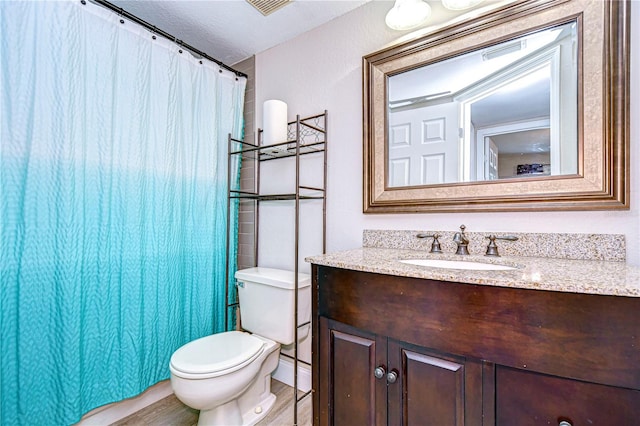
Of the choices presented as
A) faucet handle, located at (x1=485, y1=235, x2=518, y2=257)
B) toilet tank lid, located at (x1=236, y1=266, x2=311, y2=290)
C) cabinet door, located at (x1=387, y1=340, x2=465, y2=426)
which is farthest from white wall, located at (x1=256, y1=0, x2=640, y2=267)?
cabinet door, located at (x1=387, y1=340, x2=465, y2=426)

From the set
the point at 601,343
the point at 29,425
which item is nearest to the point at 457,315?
the point at 601,343

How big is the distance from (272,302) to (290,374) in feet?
2.02

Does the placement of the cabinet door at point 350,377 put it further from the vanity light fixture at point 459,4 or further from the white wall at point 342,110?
the vanity light fixture at point 459,4

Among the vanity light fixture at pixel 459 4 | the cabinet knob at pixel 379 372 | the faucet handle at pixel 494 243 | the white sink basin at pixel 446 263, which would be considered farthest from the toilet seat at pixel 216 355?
the vanity light fixture at pixel 459 4

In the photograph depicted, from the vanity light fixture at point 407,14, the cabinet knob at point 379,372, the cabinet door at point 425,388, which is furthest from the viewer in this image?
the vanity light fixture at point 407,14

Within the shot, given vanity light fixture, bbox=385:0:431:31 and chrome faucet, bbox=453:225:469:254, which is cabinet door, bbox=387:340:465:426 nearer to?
chrome faucet, bbox=453:225:469:254

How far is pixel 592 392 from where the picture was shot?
2.33 ft

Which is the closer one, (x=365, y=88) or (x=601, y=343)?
(x=601, y=343)

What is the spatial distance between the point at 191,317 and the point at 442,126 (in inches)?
68.6

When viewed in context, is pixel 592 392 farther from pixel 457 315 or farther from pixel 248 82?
pixel 248 82

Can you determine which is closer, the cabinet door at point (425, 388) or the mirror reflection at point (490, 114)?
the cabinet door at point (425, 388)

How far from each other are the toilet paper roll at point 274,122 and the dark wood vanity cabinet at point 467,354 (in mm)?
927

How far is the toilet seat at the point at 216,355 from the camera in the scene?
1246 millimetres

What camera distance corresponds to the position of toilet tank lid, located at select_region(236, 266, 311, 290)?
155cm
